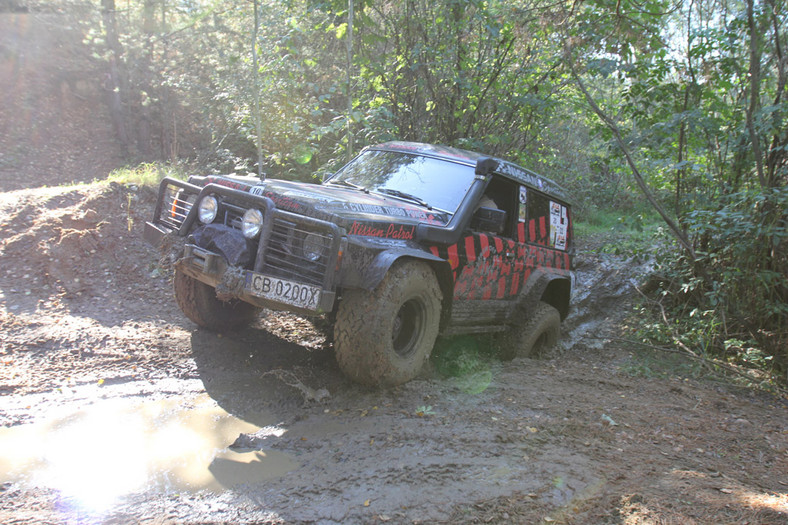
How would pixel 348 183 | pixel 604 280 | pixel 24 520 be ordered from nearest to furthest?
pixel 24 520 < pixel 348 183 < pixel 604 280

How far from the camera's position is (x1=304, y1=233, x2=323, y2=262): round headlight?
3.49 metres

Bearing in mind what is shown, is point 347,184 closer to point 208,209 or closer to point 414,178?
point 414,178

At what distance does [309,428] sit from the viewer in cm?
325

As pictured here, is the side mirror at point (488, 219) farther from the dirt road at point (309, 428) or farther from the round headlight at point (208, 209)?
the round headlight at point (208, 209)

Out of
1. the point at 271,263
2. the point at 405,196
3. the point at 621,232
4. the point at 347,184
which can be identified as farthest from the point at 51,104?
the point at 271,263

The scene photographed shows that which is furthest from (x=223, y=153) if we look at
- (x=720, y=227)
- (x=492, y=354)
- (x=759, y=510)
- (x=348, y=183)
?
(x=759, y=510)

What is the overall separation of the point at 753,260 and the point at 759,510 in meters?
3.72

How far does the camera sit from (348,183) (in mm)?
4938

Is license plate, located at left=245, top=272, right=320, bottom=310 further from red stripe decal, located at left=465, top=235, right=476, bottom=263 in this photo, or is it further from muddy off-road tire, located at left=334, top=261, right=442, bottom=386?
red stripe decal, located at left=465, top=235, right=476, bottom=263

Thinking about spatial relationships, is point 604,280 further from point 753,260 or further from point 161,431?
point 161,431

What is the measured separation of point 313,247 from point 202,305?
5.14 ft

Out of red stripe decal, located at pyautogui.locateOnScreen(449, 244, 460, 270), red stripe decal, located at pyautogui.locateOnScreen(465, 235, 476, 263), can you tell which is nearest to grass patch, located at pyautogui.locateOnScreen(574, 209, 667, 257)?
red stripe decal, located at pyautogui.locateOnScreen(465, 235, 476, 263)

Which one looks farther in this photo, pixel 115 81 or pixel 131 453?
pixel 115 81

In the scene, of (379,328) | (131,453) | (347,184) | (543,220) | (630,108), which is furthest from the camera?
(630,108)
